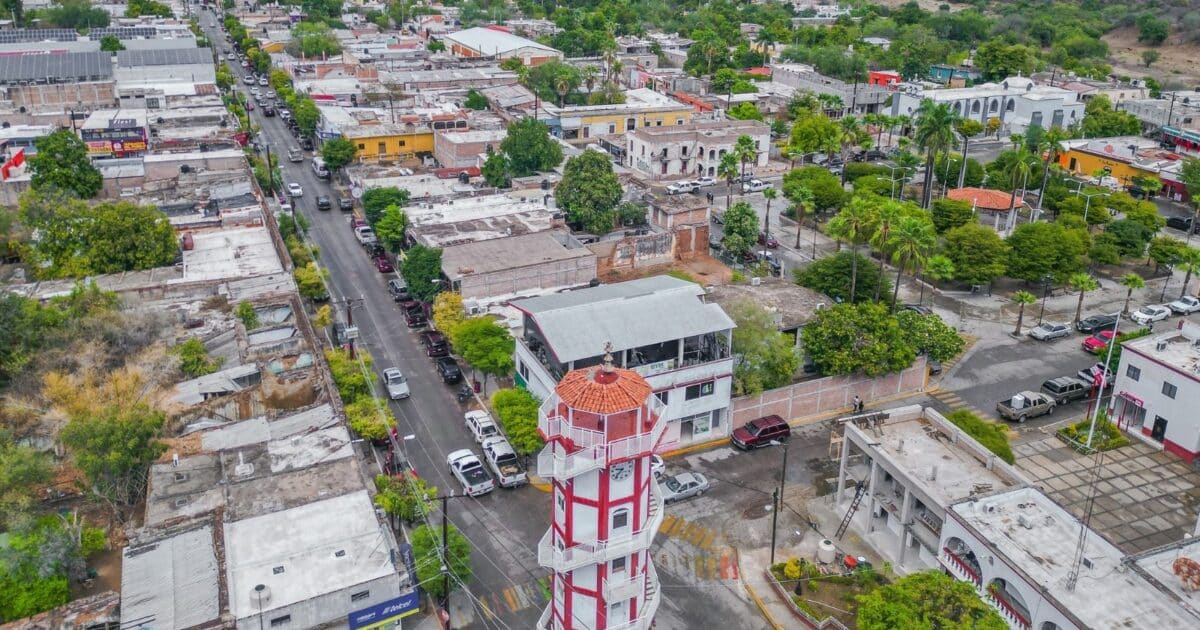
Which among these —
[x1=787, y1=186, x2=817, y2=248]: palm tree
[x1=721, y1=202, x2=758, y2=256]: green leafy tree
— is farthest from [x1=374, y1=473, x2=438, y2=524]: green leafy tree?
[x1=787, y1=186, x2=817, y2=248]: palm tree

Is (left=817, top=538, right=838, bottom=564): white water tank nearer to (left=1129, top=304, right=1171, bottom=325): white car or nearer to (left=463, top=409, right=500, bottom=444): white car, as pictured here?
(left=463, top=409, right=500, bottom=444): white car

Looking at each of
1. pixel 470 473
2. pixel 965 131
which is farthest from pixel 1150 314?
pixel 470 473

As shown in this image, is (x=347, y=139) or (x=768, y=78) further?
(x=768, y=78)

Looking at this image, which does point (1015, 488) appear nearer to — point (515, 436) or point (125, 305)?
point (515, 436)

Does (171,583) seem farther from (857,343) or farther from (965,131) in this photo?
(965,131)

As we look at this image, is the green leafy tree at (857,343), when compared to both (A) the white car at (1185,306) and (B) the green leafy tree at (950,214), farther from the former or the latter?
(B) the green leafy tree at (950,214)

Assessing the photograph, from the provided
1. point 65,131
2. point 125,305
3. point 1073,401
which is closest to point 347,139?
point 65,131

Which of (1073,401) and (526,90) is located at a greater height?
(526,90)

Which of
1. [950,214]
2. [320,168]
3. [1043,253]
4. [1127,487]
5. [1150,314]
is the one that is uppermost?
[950,214]
